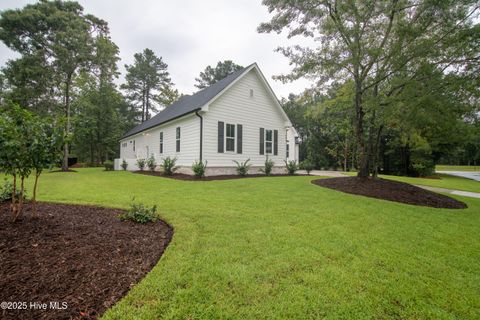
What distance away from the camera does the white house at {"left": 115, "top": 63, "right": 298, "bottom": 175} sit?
1098cm

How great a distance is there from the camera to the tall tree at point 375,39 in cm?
584

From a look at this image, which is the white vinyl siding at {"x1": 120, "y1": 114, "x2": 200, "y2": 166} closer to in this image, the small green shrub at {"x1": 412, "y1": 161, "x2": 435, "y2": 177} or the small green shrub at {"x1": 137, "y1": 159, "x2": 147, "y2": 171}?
the small green shrub at {"x1": 137, "y1": 159, "x2": 147, "y2": 171}

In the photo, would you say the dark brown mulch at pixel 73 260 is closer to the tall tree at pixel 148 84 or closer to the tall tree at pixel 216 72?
the tall tree at pixel 148 84

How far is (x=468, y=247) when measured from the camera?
3000 millimetres

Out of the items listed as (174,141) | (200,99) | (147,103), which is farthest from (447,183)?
(147,103)

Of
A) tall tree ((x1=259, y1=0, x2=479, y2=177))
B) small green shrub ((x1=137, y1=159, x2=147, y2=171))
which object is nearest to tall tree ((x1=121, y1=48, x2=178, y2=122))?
small green shrub ((x1=137, y1=159, x2=147, y2=171))

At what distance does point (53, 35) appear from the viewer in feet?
50.0

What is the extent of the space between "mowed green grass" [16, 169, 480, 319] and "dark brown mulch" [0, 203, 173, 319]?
211 millimetres

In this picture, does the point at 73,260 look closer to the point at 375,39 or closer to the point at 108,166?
the point at 375,39

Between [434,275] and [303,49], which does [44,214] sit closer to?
[434,275]

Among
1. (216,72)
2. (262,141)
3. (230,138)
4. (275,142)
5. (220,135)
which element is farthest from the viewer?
(216,72)

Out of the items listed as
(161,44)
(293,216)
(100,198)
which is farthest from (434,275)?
(161,44)

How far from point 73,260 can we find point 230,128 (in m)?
10.0

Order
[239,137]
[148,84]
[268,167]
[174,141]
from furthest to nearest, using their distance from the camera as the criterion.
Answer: [148,84], [174,141], [268,167], [239,137]
